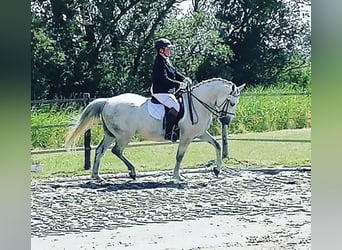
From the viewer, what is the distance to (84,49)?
8.61 ft

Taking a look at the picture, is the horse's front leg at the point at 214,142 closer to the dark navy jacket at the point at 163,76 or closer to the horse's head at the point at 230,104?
the horse's head at the point at 230,104

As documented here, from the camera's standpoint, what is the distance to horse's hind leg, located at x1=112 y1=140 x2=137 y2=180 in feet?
8.75

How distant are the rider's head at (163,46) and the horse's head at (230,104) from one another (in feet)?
1.00

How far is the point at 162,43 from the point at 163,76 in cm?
13

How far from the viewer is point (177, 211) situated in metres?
2.70

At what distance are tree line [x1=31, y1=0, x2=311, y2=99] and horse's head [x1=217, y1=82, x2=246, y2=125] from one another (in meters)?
0.05

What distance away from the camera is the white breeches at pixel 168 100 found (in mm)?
2678

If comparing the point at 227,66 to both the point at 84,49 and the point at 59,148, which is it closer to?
the point at 84,49

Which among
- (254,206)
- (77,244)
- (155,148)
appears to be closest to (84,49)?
(155,148)

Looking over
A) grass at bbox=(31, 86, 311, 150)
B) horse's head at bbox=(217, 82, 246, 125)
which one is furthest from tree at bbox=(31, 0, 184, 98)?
horse's head at bbox=(217, 82, 246, 125)

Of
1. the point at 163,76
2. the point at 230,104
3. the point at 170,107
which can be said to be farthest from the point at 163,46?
the point at 230,104

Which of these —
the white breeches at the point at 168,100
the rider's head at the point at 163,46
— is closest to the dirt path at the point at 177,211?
the white breeches at the point at 168,100

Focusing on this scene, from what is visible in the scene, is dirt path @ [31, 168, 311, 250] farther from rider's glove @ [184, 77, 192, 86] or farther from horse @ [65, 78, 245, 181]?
rider's glove @ [184, 77, 192, 86]
